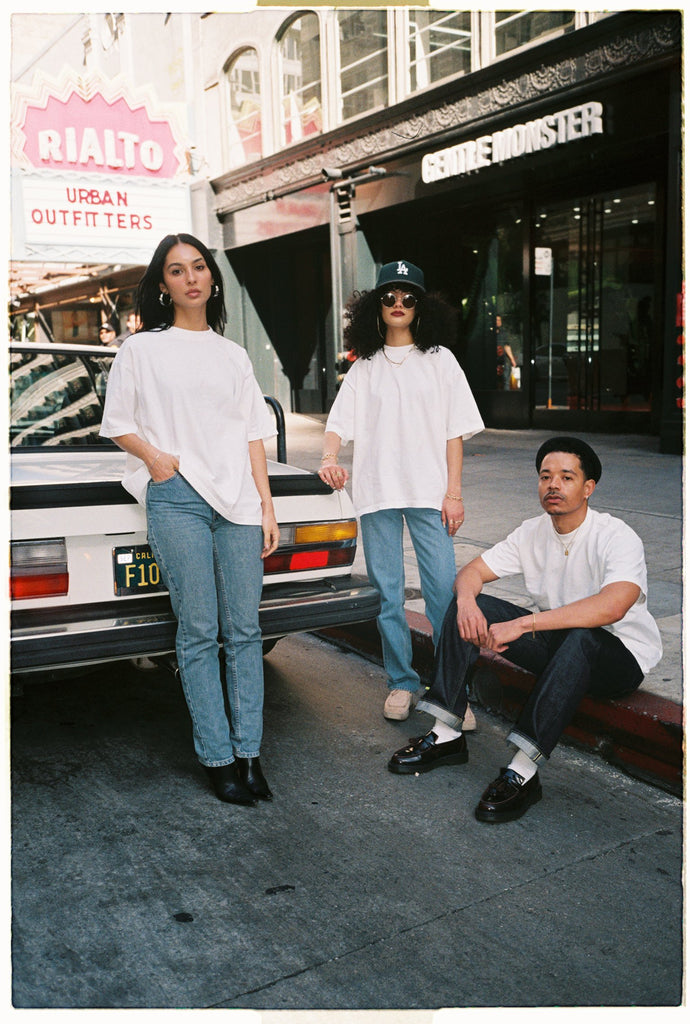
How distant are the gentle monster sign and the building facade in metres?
0.02

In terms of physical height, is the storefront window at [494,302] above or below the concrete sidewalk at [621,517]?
above

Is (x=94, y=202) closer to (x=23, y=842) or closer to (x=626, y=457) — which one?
(x=626, y=457)

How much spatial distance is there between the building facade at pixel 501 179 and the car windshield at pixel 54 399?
166 inches

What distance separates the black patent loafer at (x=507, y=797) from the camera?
9.18 feet

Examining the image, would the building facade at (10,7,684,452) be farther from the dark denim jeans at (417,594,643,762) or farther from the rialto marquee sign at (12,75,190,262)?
the dark denim jeans at (417,594,643,762)

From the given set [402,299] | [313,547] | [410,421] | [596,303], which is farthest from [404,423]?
[596,303]

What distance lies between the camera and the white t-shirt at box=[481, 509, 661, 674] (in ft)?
9.36

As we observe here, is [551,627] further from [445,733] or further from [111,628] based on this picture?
[111,628]

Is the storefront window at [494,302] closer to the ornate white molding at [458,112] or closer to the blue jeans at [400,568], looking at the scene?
the ornate white molding at [458,112]

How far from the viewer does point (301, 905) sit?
2.35m

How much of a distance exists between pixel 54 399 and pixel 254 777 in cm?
214

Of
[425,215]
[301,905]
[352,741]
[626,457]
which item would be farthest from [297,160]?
[301,905]

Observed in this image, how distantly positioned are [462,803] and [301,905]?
78 centimetres

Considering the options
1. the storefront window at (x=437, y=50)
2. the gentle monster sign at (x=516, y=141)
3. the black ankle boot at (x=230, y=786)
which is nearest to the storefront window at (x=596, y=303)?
the gentle monster sign at (x=516, y=141)
